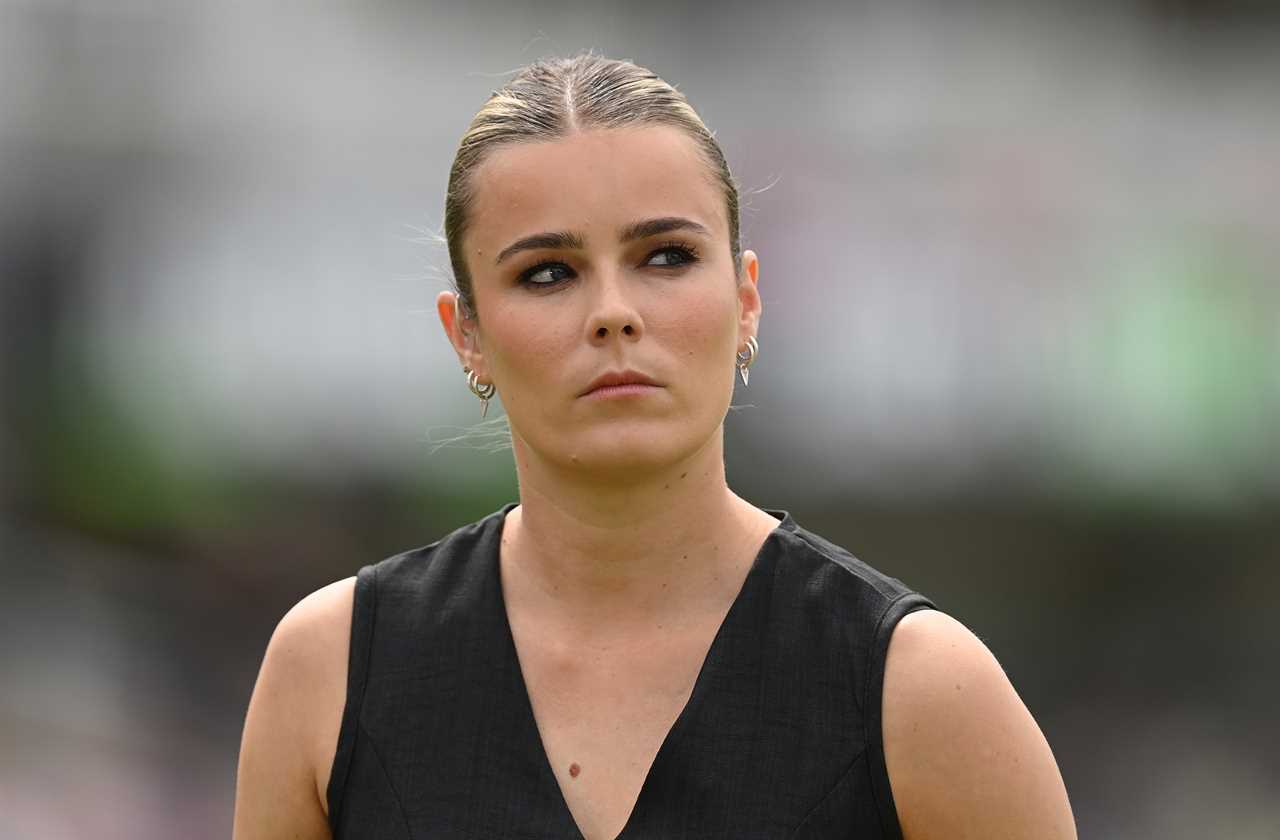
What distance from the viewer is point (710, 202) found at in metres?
2.26

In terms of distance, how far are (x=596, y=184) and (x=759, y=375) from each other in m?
3.95

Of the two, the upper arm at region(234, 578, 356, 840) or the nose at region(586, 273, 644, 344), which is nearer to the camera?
the nose at region(586, 273, 644, 344)

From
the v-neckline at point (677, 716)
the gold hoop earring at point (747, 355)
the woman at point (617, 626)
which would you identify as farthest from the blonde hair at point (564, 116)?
the v-neckline at point (677, 716)

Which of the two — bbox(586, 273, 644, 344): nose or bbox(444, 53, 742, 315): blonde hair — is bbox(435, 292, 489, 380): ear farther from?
bbox(586, 273, 644, 344): nose

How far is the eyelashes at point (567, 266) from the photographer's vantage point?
220 centimetres

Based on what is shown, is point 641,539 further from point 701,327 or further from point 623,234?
point 623,234

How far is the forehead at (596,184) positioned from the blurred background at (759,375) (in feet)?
12.2

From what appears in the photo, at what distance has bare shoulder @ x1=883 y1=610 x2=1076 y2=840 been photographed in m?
2.02

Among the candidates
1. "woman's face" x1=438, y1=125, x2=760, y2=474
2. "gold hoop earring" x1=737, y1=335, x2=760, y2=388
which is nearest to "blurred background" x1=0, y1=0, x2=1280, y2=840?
"gold hoop earring" x1=737, y1=335, x2=760, y2=388

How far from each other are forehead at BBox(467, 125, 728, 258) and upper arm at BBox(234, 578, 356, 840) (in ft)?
1.90

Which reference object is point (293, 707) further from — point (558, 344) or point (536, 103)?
point (536, 103)

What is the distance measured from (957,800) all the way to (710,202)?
0.84 m

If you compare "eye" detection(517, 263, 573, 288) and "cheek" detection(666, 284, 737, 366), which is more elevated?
"eye" detection(517, 263, 573, 288)

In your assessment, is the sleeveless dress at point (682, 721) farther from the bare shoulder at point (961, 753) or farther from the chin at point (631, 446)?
the chin at point (631, 446)
